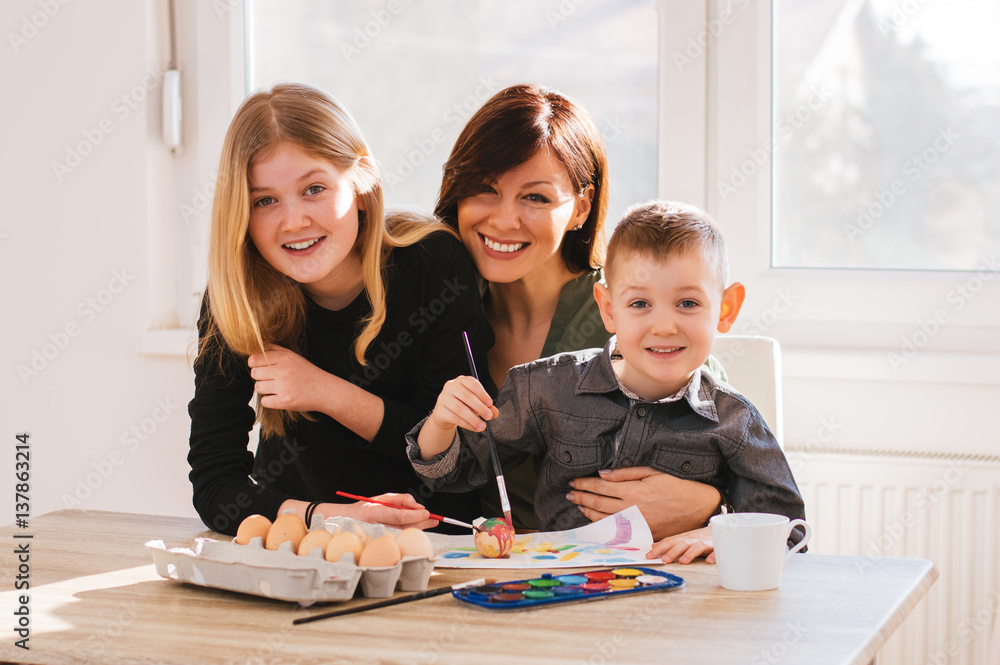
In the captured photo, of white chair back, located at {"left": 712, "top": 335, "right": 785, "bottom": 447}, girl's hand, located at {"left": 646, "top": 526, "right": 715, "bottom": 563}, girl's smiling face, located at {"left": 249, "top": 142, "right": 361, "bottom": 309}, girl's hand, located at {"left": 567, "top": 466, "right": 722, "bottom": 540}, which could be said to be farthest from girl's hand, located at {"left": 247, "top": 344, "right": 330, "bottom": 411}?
white chair back, located at {"left": 712, "top": 335, "right": 785, "bottom": 447}

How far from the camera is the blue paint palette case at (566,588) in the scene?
0.87 metres

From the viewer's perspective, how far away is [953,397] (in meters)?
1.87

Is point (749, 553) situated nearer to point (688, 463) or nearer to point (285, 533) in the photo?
point (688, 463)

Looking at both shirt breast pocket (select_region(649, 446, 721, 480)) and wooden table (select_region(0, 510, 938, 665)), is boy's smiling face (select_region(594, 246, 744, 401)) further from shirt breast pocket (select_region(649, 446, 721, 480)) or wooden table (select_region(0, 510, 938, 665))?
wooden table (select_region(0, 510, 938, 665))

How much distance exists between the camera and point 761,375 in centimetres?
150

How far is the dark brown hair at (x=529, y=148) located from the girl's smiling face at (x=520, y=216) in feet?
0.05

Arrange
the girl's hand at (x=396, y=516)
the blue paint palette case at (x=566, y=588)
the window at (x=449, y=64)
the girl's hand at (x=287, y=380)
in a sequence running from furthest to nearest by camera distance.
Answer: the window at (x=449, y=64) < the girl's hand at (x=287, y=380) < the girl's hand at (x=396, y=516) < the blue paint palette case at (x=566, y=588)

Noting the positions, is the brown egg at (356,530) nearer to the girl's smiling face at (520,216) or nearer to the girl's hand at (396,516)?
the girl's hand at (396,516)

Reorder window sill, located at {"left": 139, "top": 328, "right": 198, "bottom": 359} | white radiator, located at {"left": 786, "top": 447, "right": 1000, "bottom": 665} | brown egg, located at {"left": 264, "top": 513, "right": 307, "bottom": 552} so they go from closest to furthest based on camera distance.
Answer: brown egg, located at {"left": 264, "top": 513, "right": 307, "bottom": 552}, white radiator, located at {"left": 786, "top": 447, "right": 1000, "bottom": 665}, window sill, located at {"left": 139, "top": 328, "right": 198, "bottom": 359}

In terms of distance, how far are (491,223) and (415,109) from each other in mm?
968

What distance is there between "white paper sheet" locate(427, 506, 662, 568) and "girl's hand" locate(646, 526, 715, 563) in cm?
2

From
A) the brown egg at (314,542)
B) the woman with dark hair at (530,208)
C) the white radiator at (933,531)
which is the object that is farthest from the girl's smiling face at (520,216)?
the white radiator at (933,531)

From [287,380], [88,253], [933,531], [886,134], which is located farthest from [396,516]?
[88,253]

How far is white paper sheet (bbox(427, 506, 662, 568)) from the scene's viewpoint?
1017 mm
